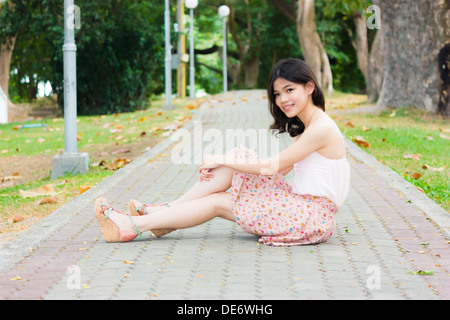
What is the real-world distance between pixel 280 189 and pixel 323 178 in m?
0.32

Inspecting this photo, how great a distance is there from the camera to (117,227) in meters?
5.54

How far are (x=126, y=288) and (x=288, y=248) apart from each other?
144 cm

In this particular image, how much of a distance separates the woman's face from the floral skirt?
1.47 feet

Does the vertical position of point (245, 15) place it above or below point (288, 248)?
above

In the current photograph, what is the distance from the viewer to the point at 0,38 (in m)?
24.4

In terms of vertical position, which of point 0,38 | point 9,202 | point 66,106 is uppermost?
point 0,38

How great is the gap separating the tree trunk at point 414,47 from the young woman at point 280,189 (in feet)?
35.0

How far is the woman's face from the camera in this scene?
5.43 metres

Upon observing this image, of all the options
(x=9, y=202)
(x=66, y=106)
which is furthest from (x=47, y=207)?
(x=66, y=106)

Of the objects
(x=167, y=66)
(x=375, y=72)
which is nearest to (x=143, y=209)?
(x=167, y=66)

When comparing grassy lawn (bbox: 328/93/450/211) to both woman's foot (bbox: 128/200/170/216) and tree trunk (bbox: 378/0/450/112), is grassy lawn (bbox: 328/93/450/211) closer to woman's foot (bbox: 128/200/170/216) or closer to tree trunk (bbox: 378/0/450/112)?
tree trunk (bbox: 378/0/450/112)

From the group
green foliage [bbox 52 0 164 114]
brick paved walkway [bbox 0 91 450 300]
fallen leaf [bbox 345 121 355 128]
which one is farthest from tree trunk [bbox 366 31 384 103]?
brick paved walkway [bbox 0 91 450 300]

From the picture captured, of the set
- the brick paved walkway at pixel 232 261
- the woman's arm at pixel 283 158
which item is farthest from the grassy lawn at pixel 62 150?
the woman's arm at pixel 283 158

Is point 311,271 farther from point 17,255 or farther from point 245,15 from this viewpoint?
point 245,15
